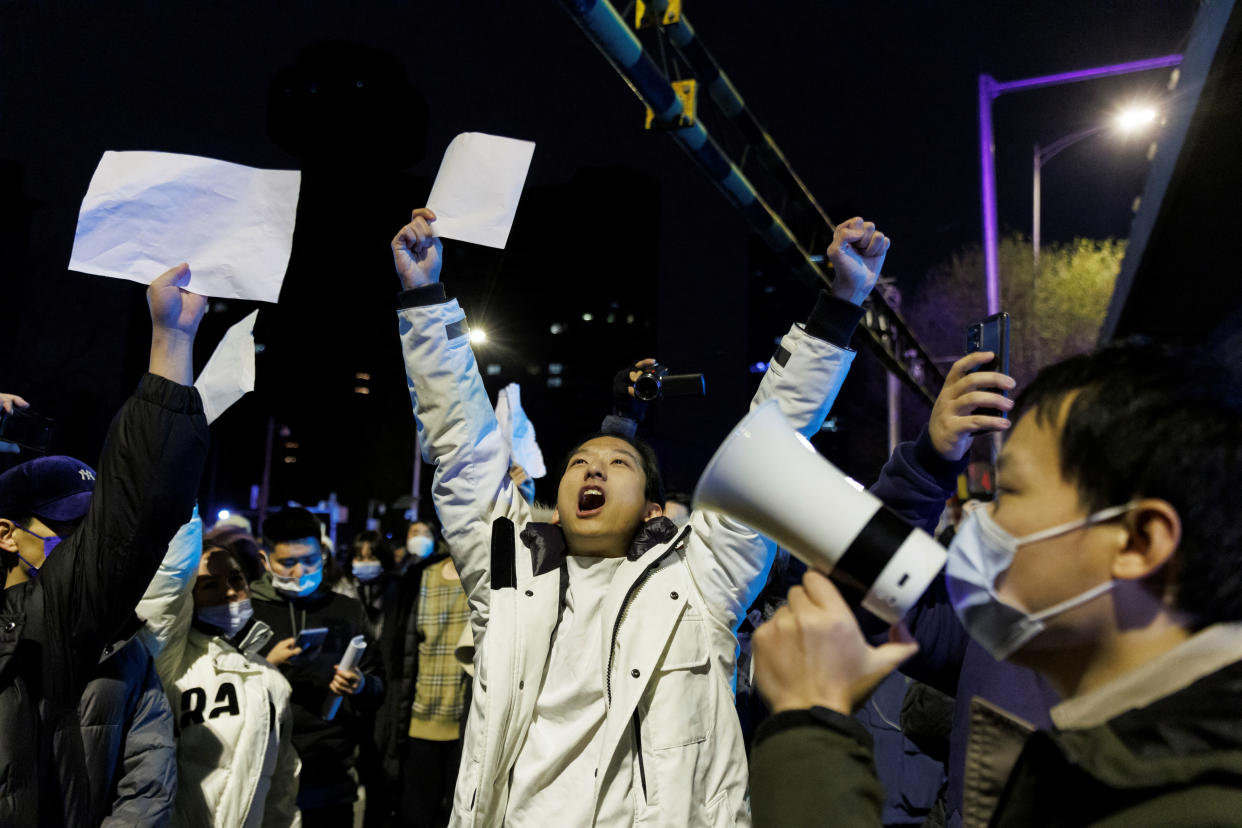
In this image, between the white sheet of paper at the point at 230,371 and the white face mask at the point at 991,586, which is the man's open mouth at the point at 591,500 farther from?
the white face mask at the point at 991,586

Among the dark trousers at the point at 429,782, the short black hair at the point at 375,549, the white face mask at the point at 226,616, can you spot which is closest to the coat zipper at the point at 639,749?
the white face mask at the point at 226,616

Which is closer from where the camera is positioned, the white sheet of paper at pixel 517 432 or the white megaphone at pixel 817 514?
the white megaphone at pixel 817 514

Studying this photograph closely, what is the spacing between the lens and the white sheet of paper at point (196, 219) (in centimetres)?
266

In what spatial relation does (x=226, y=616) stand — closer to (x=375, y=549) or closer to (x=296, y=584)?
(x=296, y=584)

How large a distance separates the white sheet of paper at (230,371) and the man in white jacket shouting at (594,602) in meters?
0.61

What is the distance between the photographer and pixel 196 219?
271cm

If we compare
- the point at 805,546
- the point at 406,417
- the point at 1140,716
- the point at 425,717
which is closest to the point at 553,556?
the point at 805,546

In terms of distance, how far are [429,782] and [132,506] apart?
4688mm

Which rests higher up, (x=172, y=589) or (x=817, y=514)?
(x=817, y=514)

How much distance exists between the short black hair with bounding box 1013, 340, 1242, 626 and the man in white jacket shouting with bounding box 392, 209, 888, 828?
4.81 ft

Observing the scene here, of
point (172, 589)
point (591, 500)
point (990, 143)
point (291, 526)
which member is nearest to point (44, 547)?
point (172, 589)

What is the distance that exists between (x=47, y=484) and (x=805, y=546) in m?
2.56

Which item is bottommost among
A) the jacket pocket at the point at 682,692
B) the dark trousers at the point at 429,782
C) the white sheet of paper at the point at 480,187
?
the dark trousers at the point at 429,782

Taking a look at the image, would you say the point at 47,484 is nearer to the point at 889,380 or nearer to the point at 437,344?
the point at 437,344
